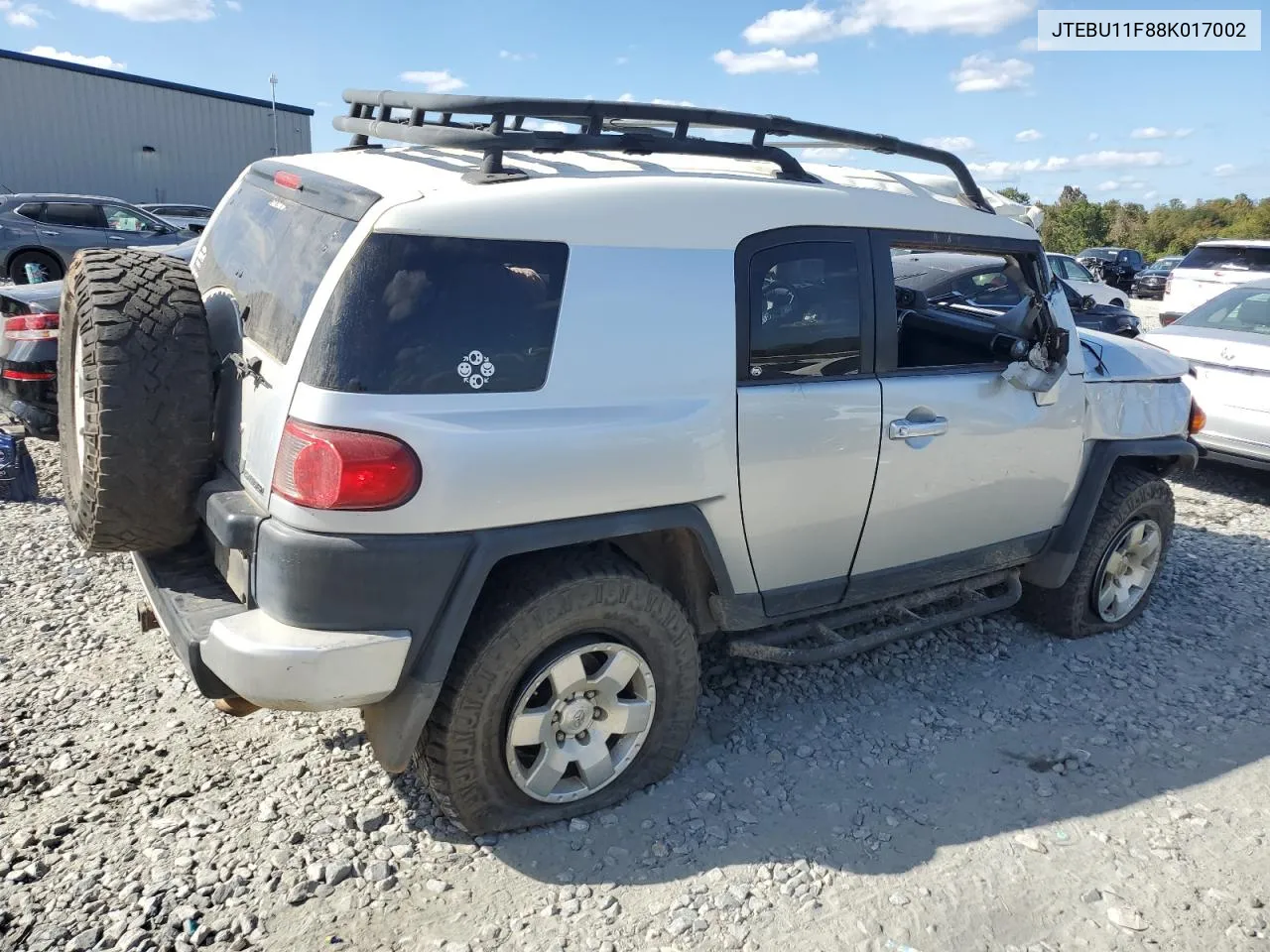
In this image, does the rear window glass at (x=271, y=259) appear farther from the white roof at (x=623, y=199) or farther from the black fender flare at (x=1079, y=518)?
the black fender flare at (x=1079, y=518)

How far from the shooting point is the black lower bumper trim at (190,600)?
8.25ft

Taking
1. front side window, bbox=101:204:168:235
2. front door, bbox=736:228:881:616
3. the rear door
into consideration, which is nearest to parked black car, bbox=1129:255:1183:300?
front side window, bbox=101:204:168:235

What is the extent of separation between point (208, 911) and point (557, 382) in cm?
171

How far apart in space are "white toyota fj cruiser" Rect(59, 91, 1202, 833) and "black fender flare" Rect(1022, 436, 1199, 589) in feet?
2.18

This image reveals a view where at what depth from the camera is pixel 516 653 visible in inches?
105

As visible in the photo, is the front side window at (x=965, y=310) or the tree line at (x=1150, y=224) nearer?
the front side window at (x=965, y=310)

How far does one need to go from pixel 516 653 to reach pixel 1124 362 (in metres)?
3.28

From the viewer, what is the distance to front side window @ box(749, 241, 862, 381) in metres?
3.01

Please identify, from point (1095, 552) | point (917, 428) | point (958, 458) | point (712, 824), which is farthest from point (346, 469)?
point (1095, 552)

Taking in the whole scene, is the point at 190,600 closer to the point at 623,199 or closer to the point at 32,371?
the point at 623,199

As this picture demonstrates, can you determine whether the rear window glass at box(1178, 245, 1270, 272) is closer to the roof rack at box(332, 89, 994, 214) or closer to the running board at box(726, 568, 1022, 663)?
the running board at box(726, 568, 1022, 663)

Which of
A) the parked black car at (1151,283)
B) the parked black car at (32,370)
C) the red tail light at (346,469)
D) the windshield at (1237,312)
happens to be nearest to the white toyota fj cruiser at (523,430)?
the red tail light at (346,469)

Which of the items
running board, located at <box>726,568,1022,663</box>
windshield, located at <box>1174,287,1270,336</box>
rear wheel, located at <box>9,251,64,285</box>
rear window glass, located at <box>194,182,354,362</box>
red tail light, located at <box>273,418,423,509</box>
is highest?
rear window glass, located at <box>194,182,354,362</box>

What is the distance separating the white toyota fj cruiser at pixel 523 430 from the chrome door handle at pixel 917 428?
0.01 meters
